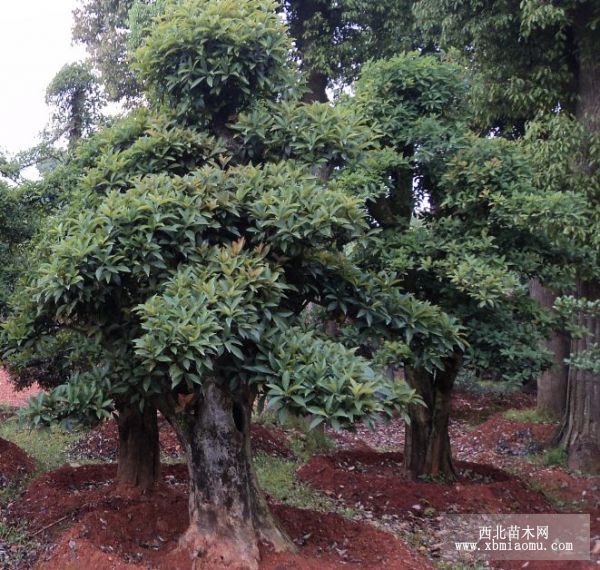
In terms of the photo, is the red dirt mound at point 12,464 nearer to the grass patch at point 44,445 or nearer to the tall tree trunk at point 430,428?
the grass patch at point 44,445

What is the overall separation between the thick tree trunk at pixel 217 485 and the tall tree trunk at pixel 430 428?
9.77 ft

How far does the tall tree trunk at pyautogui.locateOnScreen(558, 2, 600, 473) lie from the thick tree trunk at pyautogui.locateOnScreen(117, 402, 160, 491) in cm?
488

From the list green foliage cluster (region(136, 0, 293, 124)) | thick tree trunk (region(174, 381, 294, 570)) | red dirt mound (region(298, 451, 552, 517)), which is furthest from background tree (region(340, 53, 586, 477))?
thick tree trunk (region(174, 381, 294, 570))

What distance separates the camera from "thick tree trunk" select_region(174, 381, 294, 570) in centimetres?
411

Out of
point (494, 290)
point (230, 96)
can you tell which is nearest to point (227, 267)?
point (230, 96)

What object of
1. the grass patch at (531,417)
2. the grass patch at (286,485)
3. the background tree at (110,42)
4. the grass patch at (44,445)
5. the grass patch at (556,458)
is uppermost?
the background tree at (110,42)

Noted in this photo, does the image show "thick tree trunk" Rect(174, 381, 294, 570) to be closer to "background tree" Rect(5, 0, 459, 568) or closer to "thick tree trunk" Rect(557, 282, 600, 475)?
"background tree" Rect(5, 0, 459, 568)

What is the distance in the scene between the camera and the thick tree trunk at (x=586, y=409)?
7879mm

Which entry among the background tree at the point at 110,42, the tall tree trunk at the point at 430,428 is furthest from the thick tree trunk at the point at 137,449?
the background tree at the point at 110,42

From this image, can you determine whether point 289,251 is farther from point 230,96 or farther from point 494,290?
point 494,290

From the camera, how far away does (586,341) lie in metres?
7.82

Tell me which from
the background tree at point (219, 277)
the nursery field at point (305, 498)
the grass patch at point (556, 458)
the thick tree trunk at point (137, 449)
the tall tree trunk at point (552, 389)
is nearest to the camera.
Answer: the background tree at point (219, 277)

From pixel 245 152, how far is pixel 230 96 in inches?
15.3

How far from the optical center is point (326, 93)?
41.7 ft
